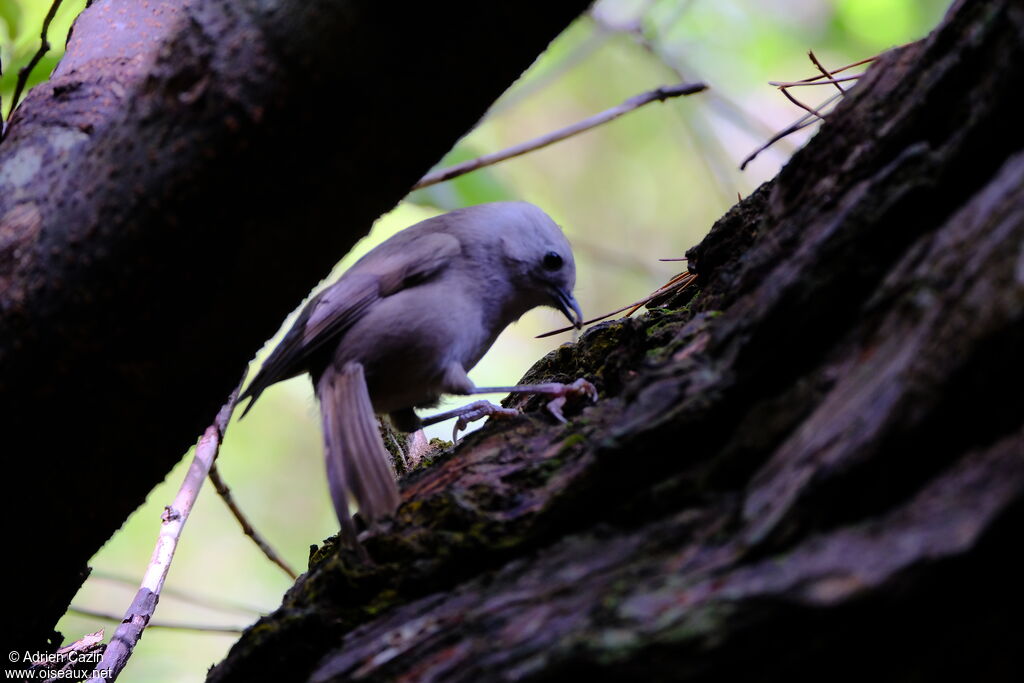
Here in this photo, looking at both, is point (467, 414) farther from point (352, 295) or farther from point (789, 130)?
point (789, 130)

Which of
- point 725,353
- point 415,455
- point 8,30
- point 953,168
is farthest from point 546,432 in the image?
point 8,30

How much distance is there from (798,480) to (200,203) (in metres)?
1.26

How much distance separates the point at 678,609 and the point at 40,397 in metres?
1.40

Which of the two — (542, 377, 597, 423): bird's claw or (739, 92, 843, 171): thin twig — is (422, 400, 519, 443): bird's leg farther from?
(739, 92, 843, 171): thin twig

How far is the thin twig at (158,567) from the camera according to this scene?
2.51 m

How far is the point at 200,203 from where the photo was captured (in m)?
1.80

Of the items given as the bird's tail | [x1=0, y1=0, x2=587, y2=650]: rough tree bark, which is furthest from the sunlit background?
[x1=0, y1=0, x2=587, y2=650]: rough tree bark

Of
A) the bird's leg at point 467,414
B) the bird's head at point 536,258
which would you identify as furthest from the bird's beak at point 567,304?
the bird's leg at point 467,414

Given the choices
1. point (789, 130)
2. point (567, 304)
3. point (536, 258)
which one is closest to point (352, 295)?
point (536, 258)

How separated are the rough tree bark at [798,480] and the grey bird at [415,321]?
0.38 meters

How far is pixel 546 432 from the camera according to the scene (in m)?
2.25

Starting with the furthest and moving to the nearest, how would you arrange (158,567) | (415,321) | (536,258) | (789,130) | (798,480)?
Answer: (536,258) < (415,321) < (158,567) < (789,130) < (798,480)

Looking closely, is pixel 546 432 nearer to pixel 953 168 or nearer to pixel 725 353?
pixel 725 353

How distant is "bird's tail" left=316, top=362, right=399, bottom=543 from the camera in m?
2.21
